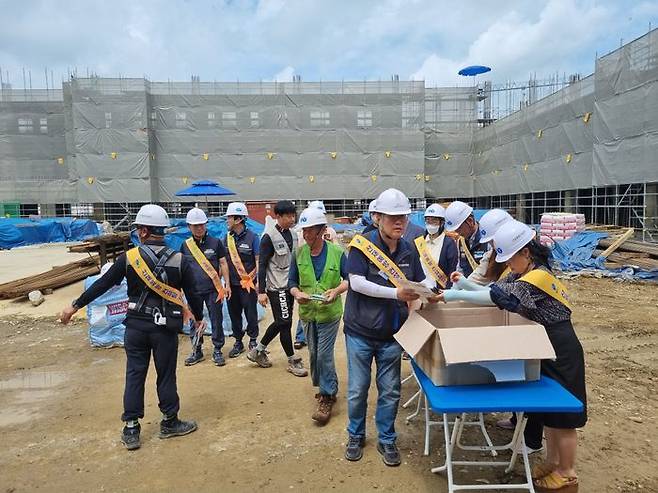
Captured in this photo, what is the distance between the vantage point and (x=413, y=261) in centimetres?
314

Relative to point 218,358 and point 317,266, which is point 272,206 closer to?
point 218,358

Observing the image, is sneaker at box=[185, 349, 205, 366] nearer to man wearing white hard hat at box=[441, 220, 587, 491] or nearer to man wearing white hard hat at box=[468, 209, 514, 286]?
man wearing white hard hat at box=[468, 209, 514, 286]

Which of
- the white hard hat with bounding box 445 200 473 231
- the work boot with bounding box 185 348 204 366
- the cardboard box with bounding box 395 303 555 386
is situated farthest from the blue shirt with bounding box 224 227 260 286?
the cardboard box with bounding box 395 303 555 386

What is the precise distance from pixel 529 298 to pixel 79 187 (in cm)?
2734

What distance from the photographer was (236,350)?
5570mm

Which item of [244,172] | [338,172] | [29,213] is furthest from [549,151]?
[29,213]

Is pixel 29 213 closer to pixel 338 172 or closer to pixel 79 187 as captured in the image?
pixel 79 187

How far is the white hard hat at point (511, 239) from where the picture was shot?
2.49m

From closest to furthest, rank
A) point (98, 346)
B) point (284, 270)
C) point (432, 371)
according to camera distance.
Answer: point (432, 371)
point (284, 270)
point (98, 346)

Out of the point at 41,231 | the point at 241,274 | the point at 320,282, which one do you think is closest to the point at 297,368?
the point at 241,274

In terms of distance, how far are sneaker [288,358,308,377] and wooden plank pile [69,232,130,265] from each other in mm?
6684

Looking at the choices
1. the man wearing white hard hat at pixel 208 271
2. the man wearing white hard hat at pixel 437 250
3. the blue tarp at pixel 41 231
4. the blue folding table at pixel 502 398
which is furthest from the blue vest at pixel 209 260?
the blue tarp at pixel 41 231

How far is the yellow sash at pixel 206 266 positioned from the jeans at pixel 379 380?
246 centimetres

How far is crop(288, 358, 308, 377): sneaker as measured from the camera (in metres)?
4.80
